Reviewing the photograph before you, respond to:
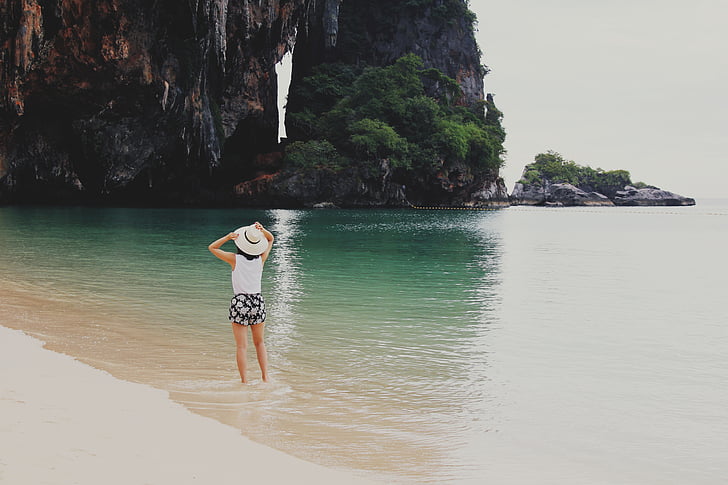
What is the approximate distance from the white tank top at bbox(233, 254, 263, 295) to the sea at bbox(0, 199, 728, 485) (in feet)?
2.78

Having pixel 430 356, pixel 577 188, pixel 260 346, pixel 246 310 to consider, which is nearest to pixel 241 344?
pixel 260 346

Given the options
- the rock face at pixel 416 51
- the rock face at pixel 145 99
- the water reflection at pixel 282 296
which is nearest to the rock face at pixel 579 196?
the rock face at pixel 416 51

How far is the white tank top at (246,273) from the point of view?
521cm

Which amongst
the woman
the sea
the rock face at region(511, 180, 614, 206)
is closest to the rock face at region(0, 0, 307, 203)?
the sea

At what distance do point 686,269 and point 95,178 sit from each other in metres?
32.2

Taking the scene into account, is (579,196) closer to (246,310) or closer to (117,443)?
(246,310)

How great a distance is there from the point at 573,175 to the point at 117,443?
125 m

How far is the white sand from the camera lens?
333 cm

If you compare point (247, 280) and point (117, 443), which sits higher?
point (247, 280)

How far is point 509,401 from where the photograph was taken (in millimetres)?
5375

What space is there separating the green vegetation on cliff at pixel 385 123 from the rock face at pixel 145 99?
8.38ft

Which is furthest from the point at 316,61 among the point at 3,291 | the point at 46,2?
the point at 3,291

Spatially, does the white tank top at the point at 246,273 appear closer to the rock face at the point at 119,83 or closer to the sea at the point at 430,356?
the sea at the point at 430,356

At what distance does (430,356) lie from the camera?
6793 millimetres
